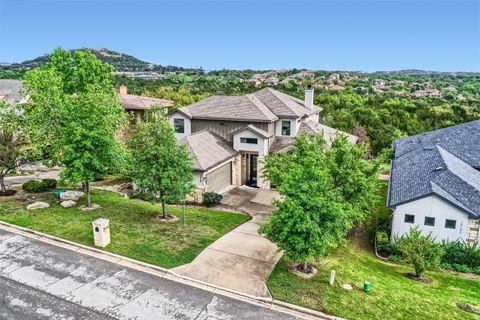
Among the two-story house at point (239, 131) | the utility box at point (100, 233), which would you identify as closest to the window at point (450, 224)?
the two-story house at point (239, 131)

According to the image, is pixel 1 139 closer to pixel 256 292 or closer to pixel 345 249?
pixel 256 292

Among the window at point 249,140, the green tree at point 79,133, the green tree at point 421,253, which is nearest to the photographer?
the green tree at point 421,253

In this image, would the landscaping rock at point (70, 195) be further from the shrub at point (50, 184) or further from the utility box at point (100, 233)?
the utility box at point (100, 233)

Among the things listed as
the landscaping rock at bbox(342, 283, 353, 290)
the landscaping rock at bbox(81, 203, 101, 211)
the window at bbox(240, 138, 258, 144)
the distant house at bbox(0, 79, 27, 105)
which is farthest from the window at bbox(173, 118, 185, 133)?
the landscaping rock at bbox(342, 283, 353, 290)

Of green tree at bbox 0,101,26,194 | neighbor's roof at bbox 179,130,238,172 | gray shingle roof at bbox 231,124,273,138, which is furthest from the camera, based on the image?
gray shingle roof at bbox 231,124,273,138

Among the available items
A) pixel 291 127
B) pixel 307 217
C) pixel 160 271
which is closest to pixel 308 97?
pixel 291 127

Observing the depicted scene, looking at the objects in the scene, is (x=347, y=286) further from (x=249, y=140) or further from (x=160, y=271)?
(x=249, y=140)

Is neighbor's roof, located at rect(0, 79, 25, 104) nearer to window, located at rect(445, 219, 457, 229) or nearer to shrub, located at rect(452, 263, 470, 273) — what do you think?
window, located at rect(445, 219, 457, 229)
